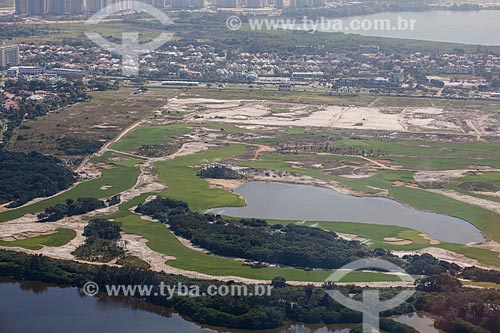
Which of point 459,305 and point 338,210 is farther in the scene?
point 338,210

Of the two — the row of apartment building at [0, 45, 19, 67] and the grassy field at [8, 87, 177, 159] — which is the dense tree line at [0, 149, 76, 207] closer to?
the grassy field at [8, 87, 177, 159]

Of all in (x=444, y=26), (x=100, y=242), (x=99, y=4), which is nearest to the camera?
(x=100, y=242)

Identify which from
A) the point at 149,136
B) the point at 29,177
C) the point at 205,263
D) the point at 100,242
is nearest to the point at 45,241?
the point at 100,242

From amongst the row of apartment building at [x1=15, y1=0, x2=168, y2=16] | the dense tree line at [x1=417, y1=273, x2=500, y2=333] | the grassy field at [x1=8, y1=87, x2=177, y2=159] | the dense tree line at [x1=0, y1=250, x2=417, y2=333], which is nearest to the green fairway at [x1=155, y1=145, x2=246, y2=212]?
the grassy field at [x1=8, y1=87, x2=177, y2=159]

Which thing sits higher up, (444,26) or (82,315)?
(444,26)

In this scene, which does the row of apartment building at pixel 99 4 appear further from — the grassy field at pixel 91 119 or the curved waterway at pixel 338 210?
the curved waterway at pixel 338 210

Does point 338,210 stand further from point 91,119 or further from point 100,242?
point 91,119

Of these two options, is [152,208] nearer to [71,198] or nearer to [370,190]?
[71,198]
